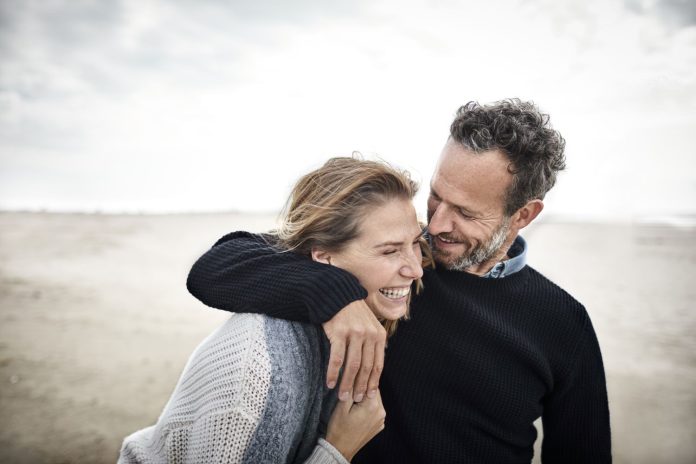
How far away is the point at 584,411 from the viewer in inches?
97.0

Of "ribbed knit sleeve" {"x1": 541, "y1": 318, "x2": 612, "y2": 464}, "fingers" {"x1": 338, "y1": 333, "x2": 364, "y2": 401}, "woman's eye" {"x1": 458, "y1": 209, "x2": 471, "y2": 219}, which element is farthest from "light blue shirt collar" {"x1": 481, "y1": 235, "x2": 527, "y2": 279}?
"fingers" {"x1": 338, "y1": 333, "x2": 364, "y2": 401}

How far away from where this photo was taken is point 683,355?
7.77 m

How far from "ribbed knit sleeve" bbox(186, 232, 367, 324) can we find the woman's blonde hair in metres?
0.13

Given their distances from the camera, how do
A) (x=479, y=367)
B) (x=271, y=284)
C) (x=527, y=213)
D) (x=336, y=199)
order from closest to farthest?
(x=271, y=284) → (x=336, y=199) → (x=479, y=367) → (x=527, y=213)

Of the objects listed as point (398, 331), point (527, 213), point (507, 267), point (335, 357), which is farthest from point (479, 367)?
point (527, 213)

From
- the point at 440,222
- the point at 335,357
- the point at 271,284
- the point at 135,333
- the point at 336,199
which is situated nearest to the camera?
the point at 335,357

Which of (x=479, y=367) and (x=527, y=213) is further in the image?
(x=527, y=213)

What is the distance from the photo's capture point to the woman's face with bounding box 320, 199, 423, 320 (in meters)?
2.05

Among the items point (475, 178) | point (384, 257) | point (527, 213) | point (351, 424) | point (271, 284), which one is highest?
point (475, 178)

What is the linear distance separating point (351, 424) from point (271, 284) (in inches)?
26.5

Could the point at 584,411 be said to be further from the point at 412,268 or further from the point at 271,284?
the point at 271,284

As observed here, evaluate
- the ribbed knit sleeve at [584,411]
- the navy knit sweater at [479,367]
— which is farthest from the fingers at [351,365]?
the ribbed knit sleeve at [584,411]

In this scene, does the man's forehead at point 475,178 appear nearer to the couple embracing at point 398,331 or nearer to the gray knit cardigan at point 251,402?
the couple embracing at point 398,331

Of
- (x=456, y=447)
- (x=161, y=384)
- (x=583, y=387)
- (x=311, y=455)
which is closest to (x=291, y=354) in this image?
(x=311, y=455)
